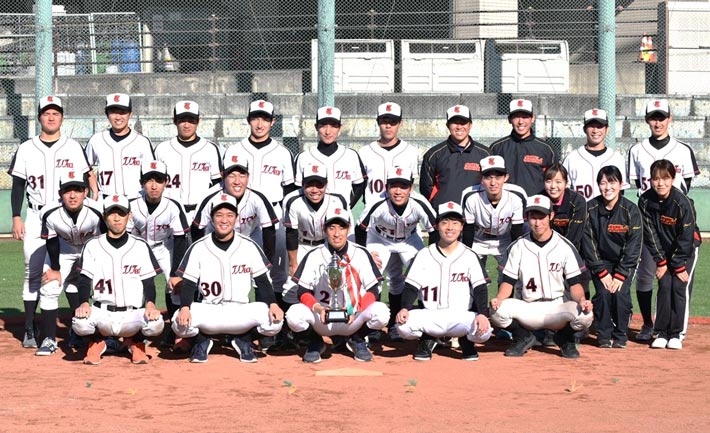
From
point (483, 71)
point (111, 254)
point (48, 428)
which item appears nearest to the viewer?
point (48, 428)

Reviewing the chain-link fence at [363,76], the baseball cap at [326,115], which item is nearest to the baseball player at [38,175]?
the baseball cap at [326,115]

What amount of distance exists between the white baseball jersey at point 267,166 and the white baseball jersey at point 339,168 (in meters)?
0.12

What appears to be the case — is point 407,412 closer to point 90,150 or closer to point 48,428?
point 48,428

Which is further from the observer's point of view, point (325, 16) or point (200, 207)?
point (325, 16)

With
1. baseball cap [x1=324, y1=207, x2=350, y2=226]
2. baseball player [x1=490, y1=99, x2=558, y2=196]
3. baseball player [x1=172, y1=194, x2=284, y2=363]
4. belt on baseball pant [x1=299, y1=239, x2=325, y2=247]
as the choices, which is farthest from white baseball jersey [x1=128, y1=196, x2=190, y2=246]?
baseball player [x1=490, y1=99, x2=558, y2=196]

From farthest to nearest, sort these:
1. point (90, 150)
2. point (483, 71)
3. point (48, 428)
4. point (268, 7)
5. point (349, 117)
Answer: point (268, 7)
point (483, 71)
point (349, 117)
point (90, 150)
point (48, 428)

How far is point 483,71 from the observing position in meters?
17.2

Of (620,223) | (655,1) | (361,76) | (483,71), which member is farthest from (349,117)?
(655,1)

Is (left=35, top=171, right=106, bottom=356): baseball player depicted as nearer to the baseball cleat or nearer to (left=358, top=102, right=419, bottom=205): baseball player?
the baseball cleat

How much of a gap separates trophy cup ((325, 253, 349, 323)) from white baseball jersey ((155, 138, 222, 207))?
150 centimetres

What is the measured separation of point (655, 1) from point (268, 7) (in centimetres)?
777

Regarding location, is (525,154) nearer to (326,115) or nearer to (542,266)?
(542,266)

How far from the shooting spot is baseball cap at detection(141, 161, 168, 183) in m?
8.75

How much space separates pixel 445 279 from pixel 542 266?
0.75 meters
